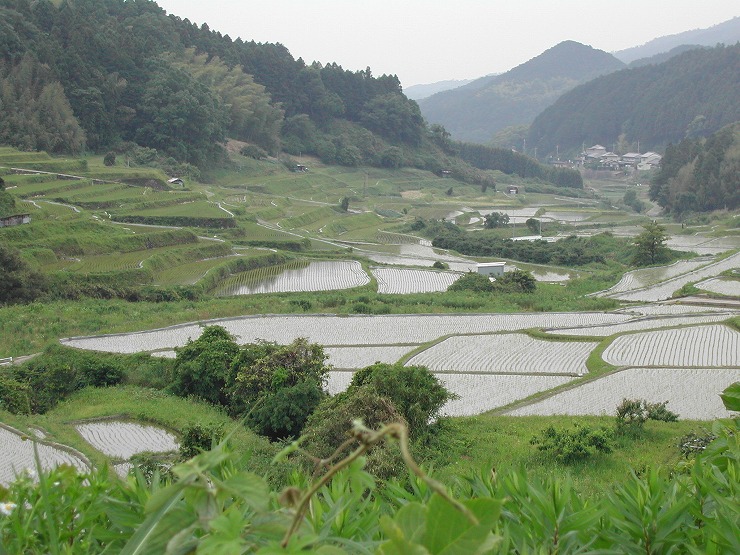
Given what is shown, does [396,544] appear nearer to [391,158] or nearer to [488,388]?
[488,388]

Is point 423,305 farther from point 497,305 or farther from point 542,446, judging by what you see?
point 542,446

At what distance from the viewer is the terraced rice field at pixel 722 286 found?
24.8 metres

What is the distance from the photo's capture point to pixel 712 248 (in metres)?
38.8

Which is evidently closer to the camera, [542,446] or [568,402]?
[542,446]

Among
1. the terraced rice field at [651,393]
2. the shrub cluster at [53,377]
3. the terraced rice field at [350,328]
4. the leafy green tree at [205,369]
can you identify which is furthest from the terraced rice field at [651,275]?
the shrub cluster at [53,377]

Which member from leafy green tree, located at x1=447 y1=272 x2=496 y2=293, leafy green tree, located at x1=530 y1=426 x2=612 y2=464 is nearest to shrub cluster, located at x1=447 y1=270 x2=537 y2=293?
leafy green tree, located at x1=447 y1=272 x2=496 y2=293

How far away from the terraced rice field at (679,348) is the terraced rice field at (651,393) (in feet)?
2.31

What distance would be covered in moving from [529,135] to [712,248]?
99506 millimetres

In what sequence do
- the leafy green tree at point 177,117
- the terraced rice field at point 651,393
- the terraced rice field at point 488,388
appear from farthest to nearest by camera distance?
the leafy green tree at point 177,117, the terraced rice field at point 488,388, the terraced rice field at point 651,393

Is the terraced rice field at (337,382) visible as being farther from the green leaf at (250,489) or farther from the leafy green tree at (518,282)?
the green leaf at (250,489)

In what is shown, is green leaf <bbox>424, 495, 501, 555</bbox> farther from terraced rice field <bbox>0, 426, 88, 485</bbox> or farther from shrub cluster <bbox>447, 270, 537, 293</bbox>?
shrub cluster <bbox>447, 270, 537, 293</bbox>

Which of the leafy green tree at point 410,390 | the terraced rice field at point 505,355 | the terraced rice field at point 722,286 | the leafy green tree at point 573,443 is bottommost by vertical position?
the terraced rice field at point 722,286

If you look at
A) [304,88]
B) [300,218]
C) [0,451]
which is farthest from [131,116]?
Result: [0,451]

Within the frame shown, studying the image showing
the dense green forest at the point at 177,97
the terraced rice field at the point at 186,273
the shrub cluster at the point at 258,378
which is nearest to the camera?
the shrub cluster at the point at 258,378
